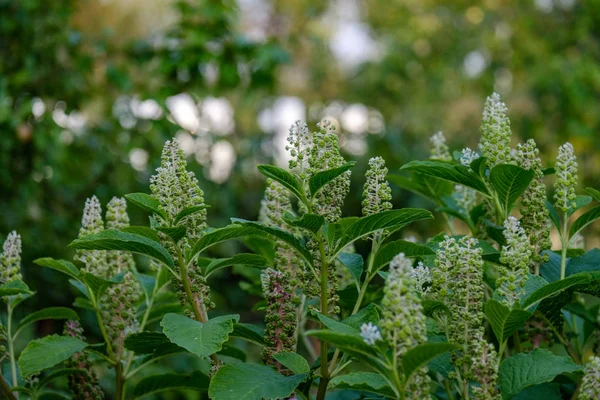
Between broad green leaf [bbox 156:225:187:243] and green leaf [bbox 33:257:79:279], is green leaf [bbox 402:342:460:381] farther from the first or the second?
green leaf [bbox 33:257:79:279]

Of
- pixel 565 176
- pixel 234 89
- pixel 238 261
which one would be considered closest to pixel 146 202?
pixel 238 261

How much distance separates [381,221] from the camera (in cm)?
119

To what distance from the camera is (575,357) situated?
1.53 m

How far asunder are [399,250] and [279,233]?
243mm

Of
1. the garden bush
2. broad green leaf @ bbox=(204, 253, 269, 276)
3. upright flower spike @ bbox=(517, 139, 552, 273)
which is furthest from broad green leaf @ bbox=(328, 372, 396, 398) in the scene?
upright flower spike @ bbox=(517, 139, 552, 273)

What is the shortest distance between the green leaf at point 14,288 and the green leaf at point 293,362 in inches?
20.6

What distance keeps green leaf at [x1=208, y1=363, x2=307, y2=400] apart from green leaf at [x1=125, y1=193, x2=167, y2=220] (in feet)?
0.99

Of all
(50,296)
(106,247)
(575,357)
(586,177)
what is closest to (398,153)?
(586,177)

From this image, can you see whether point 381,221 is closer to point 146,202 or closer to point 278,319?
point 278,319

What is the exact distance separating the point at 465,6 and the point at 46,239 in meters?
8.61

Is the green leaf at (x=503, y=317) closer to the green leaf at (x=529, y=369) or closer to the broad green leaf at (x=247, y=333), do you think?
the green leaf at (x=529, y=369)

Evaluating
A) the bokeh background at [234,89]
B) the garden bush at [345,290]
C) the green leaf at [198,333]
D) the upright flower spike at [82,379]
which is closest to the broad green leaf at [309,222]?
the garden bush at [345,290]

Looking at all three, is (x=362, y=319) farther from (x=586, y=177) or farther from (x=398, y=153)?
(x=586, y=177)

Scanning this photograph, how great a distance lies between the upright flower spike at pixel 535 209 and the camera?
132 centimetres
